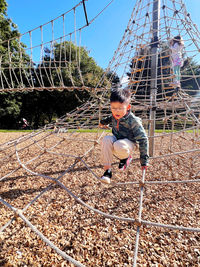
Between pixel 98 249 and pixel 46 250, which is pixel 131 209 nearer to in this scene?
pixel 98 249

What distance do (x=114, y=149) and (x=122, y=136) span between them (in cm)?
19

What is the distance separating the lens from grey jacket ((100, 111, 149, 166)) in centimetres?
120

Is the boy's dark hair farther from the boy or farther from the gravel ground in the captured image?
the gravel ground

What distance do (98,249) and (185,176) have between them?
1.50 m

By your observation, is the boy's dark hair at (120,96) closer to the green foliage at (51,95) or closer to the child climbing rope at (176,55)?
the child climbing rope at (176,55)

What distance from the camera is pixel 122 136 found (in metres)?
1.38

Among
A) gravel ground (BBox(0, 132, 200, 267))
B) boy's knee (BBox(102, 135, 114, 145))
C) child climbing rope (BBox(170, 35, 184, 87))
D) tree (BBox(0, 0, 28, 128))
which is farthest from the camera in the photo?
tree (BBox(0, 0, 28, 128))

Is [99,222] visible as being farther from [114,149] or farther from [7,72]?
[7,72]

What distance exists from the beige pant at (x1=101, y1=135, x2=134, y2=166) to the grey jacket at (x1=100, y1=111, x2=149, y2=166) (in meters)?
0.09

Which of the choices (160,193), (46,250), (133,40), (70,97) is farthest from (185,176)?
(70,97)

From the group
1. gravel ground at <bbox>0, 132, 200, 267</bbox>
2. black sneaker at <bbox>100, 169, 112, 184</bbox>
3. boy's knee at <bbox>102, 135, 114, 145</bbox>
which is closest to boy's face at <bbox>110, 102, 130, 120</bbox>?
boy's knee at <bbox>102, 135, 114, 145</bbox>

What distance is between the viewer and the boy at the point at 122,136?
1166 millimetres

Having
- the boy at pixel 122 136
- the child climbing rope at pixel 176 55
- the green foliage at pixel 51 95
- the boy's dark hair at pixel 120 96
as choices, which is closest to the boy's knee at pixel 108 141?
the boy at pixel 122 136

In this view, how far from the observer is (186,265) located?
3.12 ft
